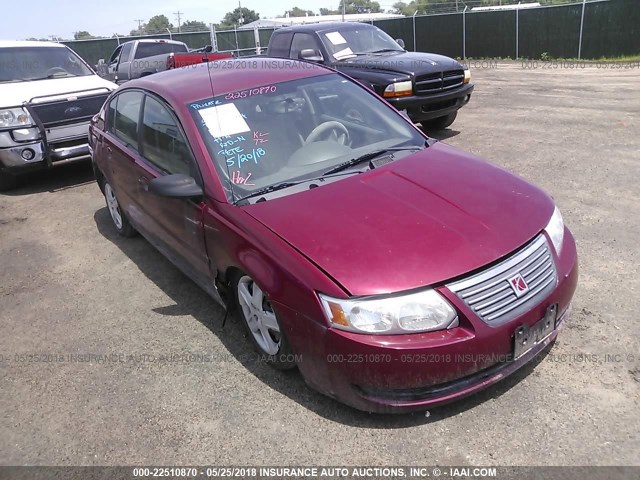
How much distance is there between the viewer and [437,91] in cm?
790

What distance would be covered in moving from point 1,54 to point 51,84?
106 centimetres

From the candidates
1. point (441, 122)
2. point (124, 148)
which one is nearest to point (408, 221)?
point (124, 148)

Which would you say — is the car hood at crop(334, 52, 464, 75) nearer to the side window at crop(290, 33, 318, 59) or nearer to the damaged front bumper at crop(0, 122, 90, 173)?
the side window at crop(290, 33, 318, 59)

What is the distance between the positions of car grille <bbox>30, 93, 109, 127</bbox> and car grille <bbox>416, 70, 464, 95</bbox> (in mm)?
4421

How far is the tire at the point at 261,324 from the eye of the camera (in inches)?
118

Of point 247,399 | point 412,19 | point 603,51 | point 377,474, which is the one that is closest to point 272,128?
point 247,399

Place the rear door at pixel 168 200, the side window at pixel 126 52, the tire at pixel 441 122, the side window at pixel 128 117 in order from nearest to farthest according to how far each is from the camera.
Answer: the rear door at pixel 168 200 → the side window at pixel 128 117 → the tire at pixel 441 122 → the side window at pixel 126 52

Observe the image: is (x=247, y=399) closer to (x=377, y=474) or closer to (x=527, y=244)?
(x=377, y=474)

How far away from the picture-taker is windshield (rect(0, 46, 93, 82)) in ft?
26.3

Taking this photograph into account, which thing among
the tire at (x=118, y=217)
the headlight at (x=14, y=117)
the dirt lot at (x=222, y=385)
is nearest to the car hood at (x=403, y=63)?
the dirt lot at (x=222, y=385)

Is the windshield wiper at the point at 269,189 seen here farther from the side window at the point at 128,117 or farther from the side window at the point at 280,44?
the side window at the point at 280,44

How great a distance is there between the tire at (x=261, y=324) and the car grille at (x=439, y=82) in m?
5.36

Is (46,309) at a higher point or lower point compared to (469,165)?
lower

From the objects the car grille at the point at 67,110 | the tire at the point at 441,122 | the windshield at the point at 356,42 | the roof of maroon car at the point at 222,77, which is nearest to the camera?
the roof of maroon car at the point at 222,77
